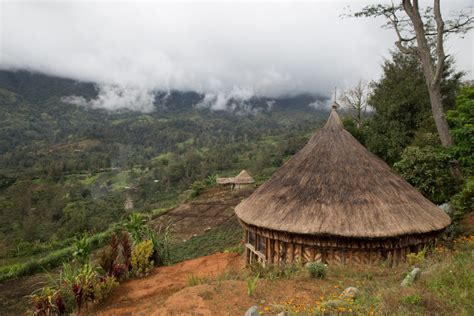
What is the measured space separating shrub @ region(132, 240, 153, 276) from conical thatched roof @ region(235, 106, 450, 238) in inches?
134

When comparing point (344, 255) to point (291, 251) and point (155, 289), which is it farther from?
point (155, 289)

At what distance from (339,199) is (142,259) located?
6.54 m

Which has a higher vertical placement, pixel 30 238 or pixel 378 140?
pixel 378 140

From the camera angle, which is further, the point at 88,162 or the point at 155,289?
the point at 88,162

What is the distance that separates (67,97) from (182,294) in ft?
657

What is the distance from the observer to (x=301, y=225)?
30.7 feet

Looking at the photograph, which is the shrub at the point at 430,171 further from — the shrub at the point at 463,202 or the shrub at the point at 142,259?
the shrub at the point at 142,259

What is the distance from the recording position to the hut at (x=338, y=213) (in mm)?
9062

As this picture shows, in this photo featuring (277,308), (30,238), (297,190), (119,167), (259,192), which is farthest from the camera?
(119,167)

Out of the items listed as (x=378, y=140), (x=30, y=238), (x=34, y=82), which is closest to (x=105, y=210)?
(x=30, y=238)

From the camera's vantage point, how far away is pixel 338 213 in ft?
31.0

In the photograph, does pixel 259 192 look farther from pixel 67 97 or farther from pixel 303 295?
pixel 67 97

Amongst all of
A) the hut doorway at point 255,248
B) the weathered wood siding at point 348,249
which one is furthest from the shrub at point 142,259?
the weathered wood siding at point 348,249

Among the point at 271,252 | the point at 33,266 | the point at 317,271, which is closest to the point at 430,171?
the point at 271,252
